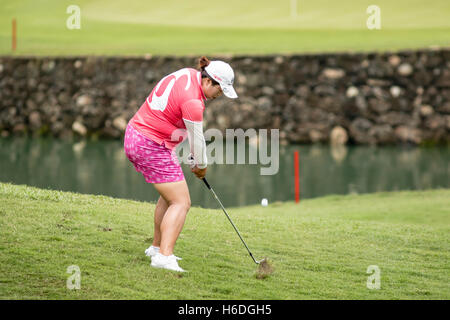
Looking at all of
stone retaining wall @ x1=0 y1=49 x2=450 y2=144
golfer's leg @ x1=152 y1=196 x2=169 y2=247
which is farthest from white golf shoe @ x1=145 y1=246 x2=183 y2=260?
stone retaining wall @ x1=0 y1=49 x2=450 y2=144

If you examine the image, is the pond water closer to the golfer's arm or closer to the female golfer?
the female golfer

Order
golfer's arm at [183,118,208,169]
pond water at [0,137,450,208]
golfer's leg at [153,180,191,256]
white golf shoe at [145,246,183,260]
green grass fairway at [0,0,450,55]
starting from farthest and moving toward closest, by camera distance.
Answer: green grass fairway at [0,0,450,55], pond water at [0,137,450,208], white golf shoe at [145,246,183,260], golfer's leg at [153,180,191,256], golfer's arm at [183,118,208,169]

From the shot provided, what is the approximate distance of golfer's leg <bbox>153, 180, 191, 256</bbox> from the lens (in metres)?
6.15

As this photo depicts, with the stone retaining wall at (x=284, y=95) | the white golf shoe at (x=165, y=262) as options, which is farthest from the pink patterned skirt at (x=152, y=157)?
the stone retaining wall at (x=284, y=95)

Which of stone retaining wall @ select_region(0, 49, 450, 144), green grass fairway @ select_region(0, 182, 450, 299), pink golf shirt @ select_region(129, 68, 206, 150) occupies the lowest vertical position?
green grass fairway @ select_region(0, 182, 450, 299)

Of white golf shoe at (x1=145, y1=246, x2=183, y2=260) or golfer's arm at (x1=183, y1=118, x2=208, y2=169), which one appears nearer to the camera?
golfer's arm at (x1=183, y1=118, x2=208, y2=169)

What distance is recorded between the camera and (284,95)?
22.7 meters

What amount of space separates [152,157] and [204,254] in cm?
127

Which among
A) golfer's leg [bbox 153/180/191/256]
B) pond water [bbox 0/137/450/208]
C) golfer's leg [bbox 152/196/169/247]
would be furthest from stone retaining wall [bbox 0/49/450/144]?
golfer's leg [bbox 153/180/191/256]

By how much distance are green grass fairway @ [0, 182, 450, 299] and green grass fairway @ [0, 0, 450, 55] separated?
589 inches

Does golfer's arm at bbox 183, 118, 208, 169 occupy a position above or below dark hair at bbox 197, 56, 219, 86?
below

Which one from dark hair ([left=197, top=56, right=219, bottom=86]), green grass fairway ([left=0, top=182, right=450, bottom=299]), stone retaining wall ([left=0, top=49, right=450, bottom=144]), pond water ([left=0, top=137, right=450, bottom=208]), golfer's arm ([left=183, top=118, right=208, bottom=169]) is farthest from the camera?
→ stone retaining wall ([left=0, top=49, right=450, bottom=144])

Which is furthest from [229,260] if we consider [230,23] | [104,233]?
[230,23]
